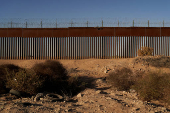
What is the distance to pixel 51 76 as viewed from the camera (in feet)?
26.2

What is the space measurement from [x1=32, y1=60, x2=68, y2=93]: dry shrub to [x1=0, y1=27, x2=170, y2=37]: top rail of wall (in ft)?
24.4

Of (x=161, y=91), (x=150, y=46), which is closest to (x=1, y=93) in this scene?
(x=161, y=91)

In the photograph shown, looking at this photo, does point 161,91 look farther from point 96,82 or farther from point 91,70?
point 91,70

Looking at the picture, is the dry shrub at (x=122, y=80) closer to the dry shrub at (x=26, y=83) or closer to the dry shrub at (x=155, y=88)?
the dry shrub at (x=155, y=88)

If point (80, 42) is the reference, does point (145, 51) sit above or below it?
below

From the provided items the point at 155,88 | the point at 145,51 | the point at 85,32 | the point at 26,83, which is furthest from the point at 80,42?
the point at 155,88

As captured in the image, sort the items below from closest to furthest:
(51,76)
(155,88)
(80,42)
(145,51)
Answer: (155,88)
(51,76)
(145,51)
(80,42)

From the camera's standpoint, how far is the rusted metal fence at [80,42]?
15242 millimetres

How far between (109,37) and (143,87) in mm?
9572

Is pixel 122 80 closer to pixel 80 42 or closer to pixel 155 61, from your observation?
Answer: pixel 155 61

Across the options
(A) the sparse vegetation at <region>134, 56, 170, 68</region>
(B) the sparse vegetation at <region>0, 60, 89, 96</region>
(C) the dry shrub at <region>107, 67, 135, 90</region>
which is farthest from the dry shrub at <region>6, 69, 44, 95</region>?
(A) the sparse vegetation at <region>134, 56, 170, 68</region>

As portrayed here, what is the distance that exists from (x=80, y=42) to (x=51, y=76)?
7869 millimetres

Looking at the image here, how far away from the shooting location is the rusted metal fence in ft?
50.0

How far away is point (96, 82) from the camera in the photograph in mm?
9055
